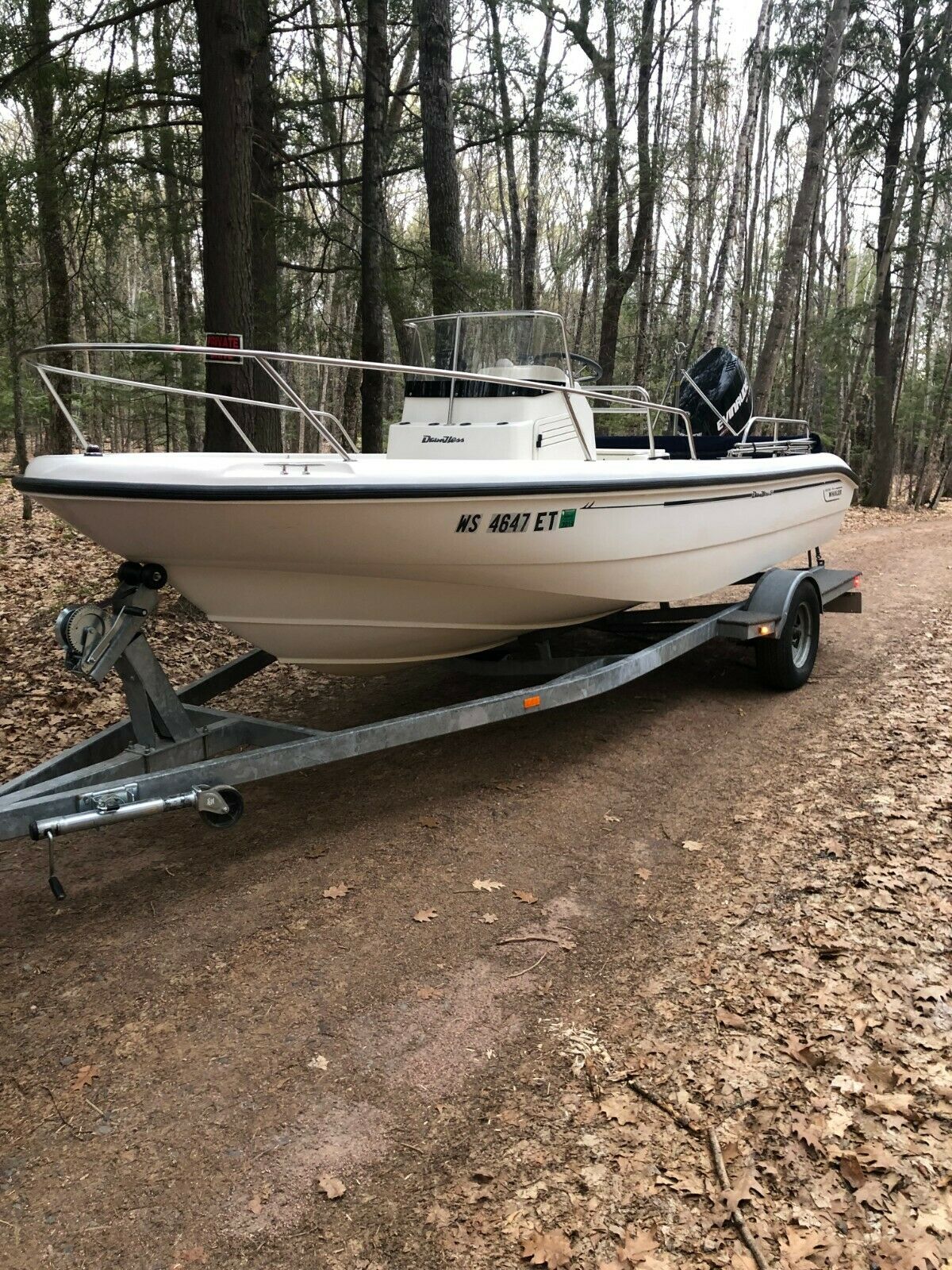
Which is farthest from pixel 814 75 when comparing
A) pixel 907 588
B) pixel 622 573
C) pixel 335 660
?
pixel 335 660

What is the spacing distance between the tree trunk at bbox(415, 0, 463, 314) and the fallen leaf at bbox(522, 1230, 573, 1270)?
811cm

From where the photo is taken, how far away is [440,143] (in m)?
9.07

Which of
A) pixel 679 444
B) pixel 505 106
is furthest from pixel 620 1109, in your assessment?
pixel 505 106

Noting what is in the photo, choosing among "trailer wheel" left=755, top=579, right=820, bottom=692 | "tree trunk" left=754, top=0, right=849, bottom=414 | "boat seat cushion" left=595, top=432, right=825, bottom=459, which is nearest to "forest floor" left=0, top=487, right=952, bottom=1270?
"trailer wheel" left=755, top=579, right=820, bottom=692

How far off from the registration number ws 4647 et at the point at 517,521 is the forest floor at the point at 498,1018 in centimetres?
138

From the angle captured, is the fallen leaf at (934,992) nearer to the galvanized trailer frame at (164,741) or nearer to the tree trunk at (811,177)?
the galvanized trailer frame at (164,741)

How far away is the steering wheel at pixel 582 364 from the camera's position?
5082 mm

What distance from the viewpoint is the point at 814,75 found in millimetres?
17281

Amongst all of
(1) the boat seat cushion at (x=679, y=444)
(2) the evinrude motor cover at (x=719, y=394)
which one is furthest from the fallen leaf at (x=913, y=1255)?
(2) the evinrude motor cover at (x=719, y=394)

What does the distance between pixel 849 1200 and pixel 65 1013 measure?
2.38m

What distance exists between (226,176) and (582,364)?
2995 millimetres

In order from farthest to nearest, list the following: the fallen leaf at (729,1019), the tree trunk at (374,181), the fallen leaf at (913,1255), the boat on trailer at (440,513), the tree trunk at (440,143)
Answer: the tree trunk at (374,181) < the tree trunk at (440,143) < the boat on trailer at (440,513) < the fallen leaf at (729,1019) < the fallen leaf at (913,1255)

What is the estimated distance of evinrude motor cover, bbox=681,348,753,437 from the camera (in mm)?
6875

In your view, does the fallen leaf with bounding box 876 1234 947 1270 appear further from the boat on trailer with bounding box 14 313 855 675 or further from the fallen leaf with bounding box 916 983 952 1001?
the boat on trailer with bounding box 14 313 855 675
